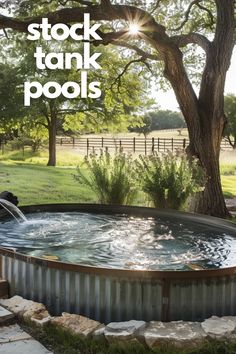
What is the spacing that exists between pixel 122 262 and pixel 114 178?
385 cm

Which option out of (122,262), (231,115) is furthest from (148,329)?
(231,115)

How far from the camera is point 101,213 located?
7.53 metres

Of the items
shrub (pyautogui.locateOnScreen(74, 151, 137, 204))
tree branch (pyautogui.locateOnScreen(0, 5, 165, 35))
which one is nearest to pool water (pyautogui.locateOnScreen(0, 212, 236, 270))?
shrub (pyautogui.locateOnScreen(74, 151, 137, 204))

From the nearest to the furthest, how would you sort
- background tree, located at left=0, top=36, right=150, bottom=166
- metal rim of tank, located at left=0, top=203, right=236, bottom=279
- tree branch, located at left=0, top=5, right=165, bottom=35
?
1. metal rim of tank, located at left=0, top=203, right=236, bottom=279
2. tree branch, located at left=0, top=5, right=165, bottom=35
3. background tree, located at left=0, top=36, right=150, bottom=166

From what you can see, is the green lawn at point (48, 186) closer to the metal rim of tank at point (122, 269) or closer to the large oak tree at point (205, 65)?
the metal rim of tank at point (122, 269)

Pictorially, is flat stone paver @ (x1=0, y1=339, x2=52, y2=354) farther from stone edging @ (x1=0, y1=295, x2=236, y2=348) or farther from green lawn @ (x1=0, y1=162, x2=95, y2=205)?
green lawn @ (x1=0, y1=162, x2=95, y2=205)

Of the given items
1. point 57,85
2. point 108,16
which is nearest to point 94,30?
point 108,16

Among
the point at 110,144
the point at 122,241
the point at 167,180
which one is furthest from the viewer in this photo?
the point at 110,144

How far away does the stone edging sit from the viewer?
3.25 m

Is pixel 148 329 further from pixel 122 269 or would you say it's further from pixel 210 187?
pixel 210 187

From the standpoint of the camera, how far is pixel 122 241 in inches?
224

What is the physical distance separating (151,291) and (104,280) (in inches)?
14.4

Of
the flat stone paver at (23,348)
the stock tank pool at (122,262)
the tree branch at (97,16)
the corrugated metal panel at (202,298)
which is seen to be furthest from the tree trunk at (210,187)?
the flat stone paver at (23,348)

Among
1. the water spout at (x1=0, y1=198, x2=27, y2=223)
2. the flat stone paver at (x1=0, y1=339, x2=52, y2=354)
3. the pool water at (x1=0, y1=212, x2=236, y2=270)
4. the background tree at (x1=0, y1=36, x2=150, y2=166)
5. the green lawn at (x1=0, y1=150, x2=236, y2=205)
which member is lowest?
the green lawn at (x1=0, y1=150, x2=236, y2=205)
